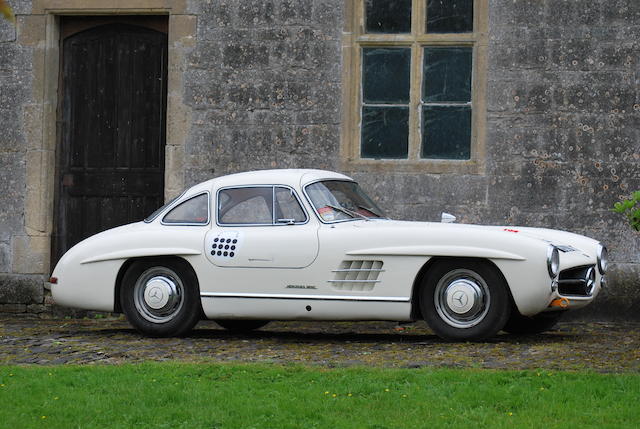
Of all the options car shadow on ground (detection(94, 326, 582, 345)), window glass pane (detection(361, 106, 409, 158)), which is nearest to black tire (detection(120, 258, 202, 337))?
car shadow on ground (detection(94, 326, 582, 345))

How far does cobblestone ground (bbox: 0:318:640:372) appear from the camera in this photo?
7910mm

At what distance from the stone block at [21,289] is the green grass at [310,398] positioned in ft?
16.5

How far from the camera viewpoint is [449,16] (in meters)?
11.9

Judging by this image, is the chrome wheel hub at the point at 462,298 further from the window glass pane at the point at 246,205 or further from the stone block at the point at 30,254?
the stone block at the point at 30,254

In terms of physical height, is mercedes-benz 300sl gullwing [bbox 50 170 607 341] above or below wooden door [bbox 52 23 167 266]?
Result: below

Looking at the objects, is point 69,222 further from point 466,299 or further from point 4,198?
point 466,299

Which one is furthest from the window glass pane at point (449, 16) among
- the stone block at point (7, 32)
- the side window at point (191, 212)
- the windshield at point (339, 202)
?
the stone block at point (7, 32)

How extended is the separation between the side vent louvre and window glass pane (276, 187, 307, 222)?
0.57m

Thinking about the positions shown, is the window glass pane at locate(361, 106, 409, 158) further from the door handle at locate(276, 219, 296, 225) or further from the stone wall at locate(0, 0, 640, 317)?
the door handle at locate(276, 219, 296, 225)

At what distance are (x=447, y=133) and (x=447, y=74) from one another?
0.58 metres

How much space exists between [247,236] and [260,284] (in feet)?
1.29

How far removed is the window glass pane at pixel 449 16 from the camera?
11883mm

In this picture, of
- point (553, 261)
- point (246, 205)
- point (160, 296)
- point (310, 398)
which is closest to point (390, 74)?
point (246, 205)

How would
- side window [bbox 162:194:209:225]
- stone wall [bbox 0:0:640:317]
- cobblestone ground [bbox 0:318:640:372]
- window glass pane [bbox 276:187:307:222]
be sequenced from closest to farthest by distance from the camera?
cobblestone ground [bbox 0:318:640:372], window glass pane [bbox 276:187:307:222], side window [bbox 162:194:209:225], stone wall [bbox 0:0:640:317]
